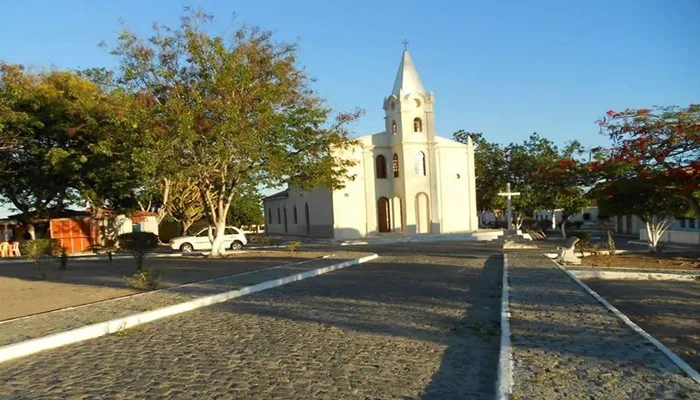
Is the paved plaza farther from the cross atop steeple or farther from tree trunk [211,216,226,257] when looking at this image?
the cross atop steeple

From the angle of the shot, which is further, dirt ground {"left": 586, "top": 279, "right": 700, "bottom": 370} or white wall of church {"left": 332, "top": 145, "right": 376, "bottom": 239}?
white wall of church {"left": 332, "top": 145, "right": 376, "bottom": 239}

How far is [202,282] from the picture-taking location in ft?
44.7

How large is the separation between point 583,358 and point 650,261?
16575 millimetres

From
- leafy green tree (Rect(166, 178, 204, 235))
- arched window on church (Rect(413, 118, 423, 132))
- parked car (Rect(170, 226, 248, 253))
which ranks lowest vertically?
parked car (Rect(170, 226, 248, 253))

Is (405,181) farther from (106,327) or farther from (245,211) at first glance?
(106,327)

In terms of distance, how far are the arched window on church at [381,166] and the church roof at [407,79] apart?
4302mm

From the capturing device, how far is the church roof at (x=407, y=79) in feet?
127

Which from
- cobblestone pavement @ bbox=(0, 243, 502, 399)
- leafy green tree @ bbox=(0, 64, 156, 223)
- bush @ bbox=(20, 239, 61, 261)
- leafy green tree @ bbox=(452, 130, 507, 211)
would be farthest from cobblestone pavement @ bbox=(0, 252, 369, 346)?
leafy green tree @ bbox=(452, 130, 507, 211)

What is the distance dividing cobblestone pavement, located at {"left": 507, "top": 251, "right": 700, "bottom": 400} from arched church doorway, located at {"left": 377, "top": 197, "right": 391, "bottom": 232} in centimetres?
3025

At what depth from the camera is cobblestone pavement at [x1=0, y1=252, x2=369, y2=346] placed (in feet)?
26.6

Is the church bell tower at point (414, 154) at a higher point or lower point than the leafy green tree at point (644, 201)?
higher

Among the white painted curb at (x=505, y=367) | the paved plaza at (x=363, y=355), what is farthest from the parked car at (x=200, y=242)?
the white painted curb at (x=505, y=367)

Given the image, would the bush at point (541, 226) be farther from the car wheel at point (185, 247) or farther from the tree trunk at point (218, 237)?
the tree trunk at point (218, 237)

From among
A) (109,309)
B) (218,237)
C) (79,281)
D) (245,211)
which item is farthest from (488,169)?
(109,309)
